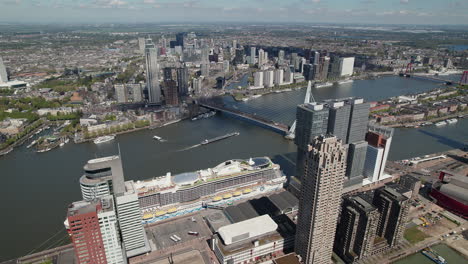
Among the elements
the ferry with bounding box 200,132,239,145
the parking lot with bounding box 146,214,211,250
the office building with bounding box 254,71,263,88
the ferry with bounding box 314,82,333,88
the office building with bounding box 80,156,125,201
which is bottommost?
the parking lot with bounding box 146,214,211,250

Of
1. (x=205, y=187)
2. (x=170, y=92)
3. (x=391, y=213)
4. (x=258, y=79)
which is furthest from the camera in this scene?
(x=258, y=79)

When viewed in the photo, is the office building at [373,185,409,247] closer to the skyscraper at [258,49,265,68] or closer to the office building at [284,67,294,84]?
the office building at [284,67,294,84]

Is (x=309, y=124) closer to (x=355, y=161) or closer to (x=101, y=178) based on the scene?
(x=355, y=161)

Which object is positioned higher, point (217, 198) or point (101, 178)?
point (101, 178)

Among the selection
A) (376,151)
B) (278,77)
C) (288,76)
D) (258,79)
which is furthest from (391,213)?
(288,76)

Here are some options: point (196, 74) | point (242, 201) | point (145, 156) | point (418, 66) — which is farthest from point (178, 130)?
point (418, 66)

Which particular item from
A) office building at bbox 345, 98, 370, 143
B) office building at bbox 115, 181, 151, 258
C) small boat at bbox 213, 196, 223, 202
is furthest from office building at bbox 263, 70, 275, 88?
office building at bbox 115, 181, 151, 258

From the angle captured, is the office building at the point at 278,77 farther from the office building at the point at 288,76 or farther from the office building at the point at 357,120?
the office building at the point at 357,120
